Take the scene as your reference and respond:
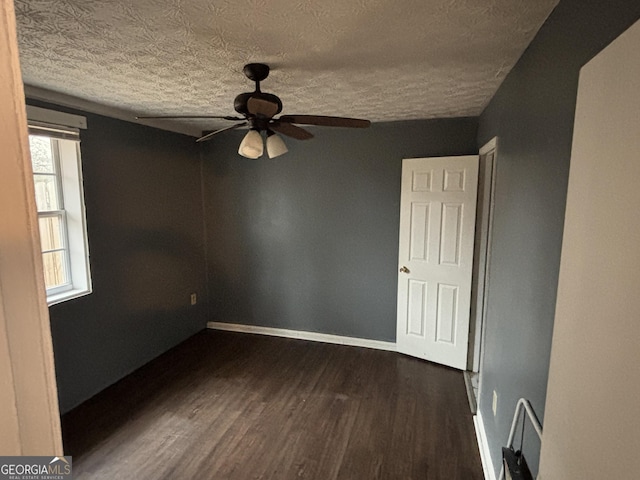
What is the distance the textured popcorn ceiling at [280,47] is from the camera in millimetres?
1325

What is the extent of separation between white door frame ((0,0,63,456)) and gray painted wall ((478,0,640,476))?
1163 mm

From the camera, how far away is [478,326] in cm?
319

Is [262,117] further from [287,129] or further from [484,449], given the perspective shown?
[484,449]

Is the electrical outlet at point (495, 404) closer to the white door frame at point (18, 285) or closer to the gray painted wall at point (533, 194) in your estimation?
the gray painted wall at point (533, 194)

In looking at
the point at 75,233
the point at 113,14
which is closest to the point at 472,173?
the point at 113,14

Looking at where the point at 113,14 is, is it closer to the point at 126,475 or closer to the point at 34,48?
the point at 34,48

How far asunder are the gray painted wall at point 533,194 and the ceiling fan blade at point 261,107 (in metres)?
1.18

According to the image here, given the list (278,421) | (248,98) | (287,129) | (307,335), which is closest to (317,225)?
(307,335)

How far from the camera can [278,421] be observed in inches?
102

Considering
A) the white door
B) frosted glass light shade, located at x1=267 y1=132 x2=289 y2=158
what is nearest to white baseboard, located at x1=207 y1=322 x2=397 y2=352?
the white door

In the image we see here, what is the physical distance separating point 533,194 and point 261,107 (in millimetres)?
1294

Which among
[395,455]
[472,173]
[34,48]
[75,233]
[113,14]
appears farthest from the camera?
[472,173]

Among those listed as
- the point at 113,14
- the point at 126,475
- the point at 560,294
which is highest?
the point at 113,14

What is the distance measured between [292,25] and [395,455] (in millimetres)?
2429
